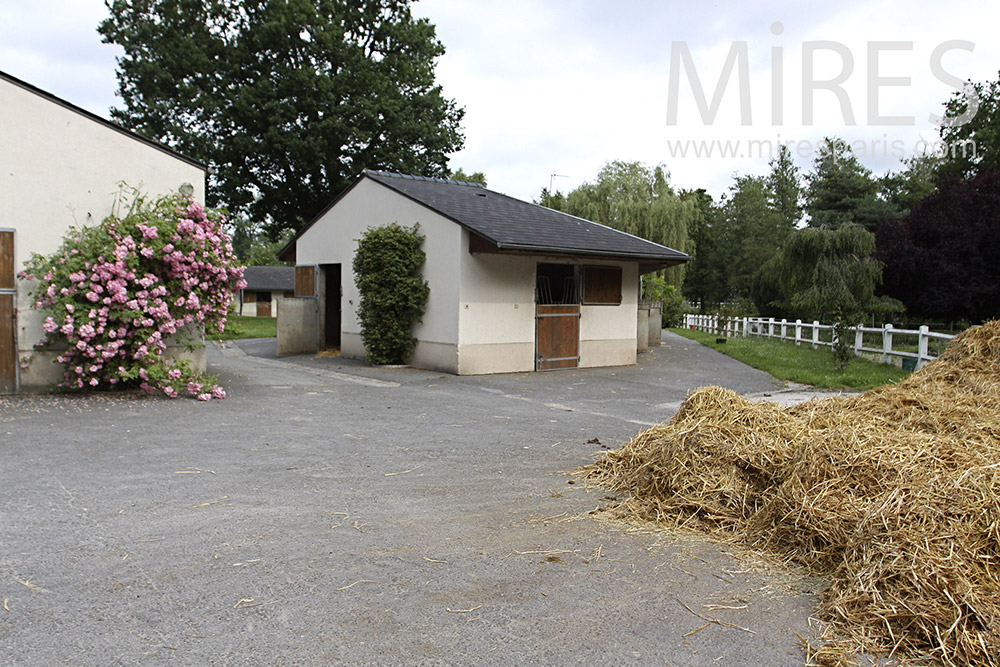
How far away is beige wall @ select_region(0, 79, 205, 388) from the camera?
9398mm

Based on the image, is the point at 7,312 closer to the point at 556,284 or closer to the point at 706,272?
the point at 556,284

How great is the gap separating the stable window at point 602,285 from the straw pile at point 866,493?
9.28m

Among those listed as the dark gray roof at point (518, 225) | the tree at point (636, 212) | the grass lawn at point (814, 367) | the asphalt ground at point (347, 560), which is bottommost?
the asphalt ground at point (347, 560)

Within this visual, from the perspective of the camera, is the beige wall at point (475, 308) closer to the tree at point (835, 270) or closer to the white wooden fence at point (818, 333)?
the white wooden fence at point (818, 333)

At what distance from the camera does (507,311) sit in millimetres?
14023

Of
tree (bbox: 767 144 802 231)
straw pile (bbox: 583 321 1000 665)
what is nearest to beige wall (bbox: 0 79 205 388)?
straw pile (bbox: 583 321 1000 665)

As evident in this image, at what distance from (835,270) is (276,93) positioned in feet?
73.4

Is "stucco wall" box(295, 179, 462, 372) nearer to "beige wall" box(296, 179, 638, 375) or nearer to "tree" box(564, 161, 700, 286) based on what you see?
"beige wall" box(296, 179, 638, 375)

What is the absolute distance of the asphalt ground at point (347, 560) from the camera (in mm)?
2930

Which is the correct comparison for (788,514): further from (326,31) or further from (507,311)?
(326,31)

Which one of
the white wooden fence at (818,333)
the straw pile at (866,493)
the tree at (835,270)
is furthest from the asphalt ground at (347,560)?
the tree at (835,270)

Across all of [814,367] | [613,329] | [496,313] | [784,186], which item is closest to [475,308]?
[496,313]

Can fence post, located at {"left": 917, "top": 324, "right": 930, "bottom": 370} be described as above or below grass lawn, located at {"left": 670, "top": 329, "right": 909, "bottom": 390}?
above

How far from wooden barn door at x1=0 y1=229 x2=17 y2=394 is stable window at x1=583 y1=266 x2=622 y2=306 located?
10295 mm
